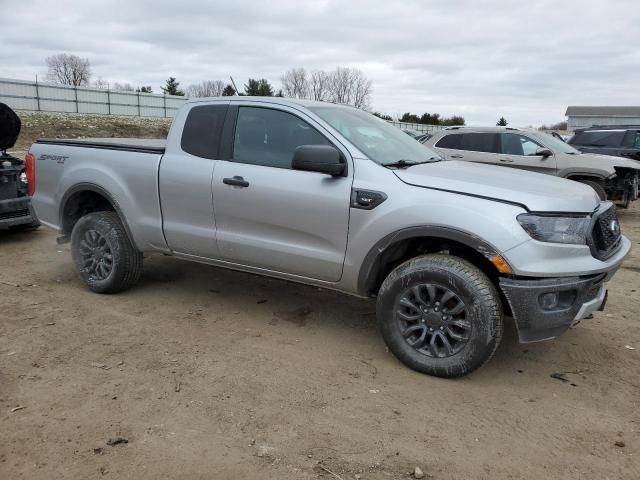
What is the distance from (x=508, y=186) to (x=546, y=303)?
2.57ft

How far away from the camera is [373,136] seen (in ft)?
13.8

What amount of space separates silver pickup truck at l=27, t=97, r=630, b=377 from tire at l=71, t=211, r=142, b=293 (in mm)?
14

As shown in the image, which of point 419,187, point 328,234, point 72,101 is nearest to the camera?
point 419,187

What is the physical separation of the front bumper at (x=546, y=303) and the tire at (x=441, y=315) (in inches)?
5.3

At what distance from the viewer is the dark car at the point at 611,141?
39.1 ft

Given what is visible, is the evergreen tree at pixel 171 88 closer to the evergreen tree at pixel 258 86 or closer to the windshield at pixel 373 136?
the evergreen tree at pixel 258 86

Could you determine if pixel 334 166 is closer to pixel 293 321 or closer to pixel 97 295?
pixel 293 321

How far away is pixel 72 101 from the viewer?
117 feet

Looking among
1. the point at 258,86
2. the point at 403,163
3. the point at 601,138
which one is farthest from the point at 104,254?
the point at 258,86

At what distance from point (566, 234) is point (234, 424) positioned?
7.42 feet

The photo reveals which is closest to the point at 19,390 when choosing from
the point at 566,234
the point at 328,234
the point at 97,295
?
the point at 97,295

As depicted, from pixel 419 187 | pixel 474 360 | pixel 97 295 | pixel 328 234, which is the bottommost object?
pixel 97 295

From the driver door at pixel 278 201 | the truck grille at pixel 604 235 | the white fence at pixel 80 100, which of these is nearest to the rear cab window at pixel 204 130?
the driver door at pixel 278 201

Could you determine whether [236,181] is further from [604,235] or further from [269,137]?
[604,235]
